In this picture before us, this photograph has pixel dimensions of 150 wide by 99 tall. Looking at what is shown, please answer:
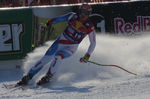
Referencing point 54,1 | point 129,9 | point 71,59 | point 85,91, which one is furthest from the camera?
point 54,1

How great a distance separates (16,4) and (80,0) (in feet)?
6.02

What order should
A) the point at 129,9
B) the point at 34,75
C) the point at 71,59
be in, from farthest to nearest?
1. the point at 129,9
2. the point at 71,59
3. the point at 34,75

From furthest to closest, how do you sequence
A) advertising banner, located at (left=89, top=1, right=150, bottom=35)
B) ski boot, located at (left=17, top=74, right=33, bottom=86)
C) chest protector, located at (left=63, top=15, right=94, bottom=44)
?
advertising banner, located at (left=89, top=1, right=150, bottom=35) < chest protector, located at (left=63, top=15, right=94, bottom=44) < ski boot, located at (left=17, top=74, right=33, bottom=86)

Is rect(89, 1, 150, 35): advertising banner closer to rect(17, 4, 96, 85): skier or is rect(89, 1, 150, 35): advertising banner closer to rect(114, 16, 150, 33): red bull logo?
rect(114, 16, 150, 33): red bull logo

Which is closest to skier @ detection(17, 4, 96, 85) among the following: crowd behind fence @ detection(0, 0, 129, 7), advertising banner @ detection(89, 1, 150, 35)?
advertising banner @ detection(89, 1, 150, 35)

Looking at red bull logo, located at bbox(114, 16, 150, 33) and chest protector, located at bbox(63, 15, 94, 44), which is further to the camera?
red bull logo, located at bbox(114, 16, 150, 33)

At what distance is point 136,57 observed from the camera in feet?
35.6

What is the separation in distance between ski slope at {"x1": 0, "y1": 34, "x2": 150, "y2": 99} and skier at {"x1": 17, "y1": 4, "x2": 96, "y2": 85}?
Result: 1.54 feet

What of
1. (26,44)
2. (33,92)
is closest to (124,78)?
(33,92)

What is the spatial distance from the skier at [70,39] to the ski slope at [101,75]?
1.54 feet

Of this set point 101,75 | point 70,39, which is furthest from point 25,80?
point 101,75

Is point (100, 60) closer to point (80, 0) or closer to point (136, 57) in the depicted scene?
point (136, 57)

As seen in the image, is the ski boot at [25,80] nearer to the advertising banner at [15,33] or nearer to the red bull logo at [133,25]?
the advertising banner at [15,33]

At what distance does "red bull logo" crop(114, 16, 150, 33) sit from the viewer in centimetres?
1145
